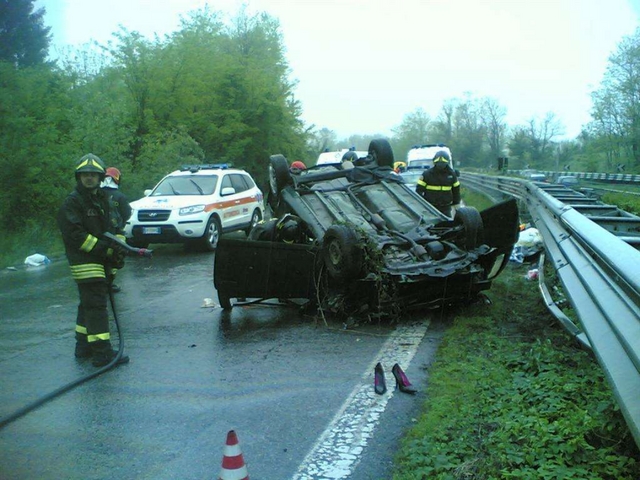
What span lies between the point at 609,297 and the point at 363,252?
11.4 feet

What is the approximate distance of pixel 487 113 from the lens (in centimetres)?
7838

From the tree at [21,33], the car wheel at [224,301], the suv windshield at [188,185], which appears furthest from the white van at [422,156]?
the car wheel at [224,301]

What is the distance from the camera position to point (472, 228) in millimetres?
7820

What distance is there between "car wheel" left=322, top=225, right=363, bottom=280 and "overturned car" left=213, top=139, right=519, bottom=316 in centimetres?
1

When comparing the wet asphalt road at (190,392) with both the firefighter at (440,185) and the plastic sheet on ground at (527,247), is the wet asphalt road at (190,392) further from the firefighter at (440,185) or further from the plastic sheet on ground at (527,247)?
the plastic sheet on ground at (527,247)

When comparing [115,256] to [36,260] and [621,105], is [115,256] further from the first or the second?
[621,105]

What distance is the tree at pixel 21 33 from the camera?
19.3 metres

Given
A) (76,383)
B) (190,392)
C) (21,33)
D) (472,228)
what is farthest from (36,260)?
(190,392)

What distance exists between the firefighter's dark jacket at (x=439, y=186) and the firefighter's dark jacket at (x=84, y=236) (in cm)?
594

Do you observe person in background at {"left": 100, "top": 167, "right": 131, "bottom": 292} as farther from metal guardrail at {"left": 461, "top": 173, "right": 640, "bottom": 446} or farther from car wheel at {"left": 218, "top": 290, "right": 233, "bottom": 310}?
metal guardrail at {"left": 461, "top": 173, "right": 640, "bottom": 446}

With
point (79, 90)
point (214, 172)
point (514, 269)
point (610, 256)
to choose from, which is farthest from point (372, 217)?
point (79, 90)

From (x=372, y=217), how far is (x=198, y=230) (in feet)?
24.6

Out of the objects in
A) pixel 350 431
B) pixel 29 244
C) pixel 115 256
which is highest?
pixel 115 256

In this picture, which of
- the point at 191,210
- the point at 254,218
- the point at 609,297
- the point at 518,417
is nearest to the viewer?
the point at 609,297
